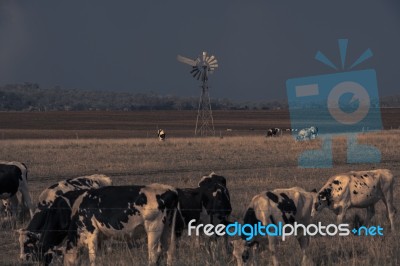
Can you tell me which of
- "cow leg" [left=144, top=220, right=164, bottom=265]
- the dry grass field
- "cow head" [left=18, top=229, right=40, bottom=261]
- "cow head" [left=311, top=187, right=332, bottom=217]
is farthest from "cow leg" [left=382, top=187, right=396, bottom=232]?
"cow head" [left=18, top=229, right=40, bottom=261]

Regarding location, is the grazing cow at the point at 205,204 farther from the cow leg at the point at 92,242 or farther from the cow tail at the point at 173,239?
the cow leg at the point at 92,242

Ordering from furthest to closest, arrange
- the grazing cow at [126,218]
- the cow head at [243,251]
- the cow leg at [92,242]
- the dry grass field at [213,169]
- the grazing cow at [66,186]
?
the grazing cow at [66,186], the dry grass field at [213,169], the cow leg at [92,242], the grazing cow at [126,218], the cow head at [243,251]

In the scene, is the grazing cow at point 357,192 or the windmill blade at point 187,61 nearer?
the grazing cow at point 357,192

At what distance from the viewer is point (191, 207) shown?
12336mm

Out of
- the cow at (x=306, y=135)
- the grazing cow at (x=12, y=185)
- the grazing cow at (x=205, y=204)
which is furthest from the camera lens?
the cow at (x=306, y=135)

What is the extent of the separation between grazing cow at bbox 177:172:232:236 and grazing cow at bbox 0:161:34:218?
545 cm

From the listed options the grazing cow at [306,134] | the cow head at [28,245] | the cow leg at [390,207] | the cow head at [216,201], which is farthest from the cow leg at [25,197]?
the grazing cow at [306,134]

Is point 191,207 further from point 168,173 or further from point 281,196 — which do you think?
point 168,173

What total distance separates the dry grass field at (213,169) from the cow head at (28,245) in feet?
1.20

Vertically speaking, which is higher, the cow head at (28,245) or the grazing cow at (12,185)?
the grazing cow at (12,185)

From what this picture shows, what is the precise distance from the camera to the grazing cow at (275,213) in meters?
10.2

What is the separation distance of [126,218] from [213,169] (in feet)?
64.8

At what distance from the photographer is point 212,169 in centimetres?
3005

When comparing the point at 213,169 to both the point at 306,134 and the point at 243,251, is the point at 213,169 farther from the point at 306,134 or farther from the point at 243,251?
the point at 306,134
